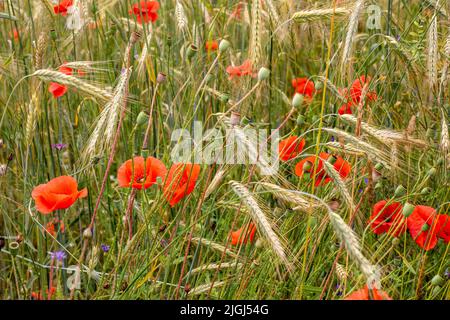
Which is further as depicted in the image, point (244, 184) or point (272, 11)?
point (272, 11)

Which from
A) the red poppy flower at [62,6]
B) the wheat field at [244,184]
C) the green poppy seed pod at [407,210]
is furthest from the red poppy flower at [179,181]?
the red poppy flower at [62,6]

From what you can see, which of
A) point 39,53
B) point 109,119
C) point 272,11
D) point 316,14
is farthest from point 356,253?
point 39,53

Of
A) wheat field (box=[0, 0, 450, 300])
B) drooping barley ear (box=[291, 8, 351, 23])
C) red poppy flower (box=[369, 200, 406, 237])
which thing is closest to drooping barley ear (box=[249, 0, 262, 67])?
wheat field (box=[0, 0, 450, 300])

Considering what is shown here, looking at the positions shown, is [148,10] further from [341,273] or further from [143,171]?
[341,273]

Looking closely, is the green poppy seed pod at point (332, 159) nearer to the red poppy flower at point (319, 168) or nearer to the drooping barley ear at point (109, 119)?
the red poppy flower at point (319, 168)

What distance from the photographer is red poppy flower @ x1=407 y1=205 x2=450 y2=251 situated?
1.78 m

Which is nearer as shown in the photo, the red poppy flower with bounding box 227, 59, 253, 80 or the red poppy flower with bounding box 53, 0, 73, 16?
the red poppy flower with bounding box 227, 59, 253, 80

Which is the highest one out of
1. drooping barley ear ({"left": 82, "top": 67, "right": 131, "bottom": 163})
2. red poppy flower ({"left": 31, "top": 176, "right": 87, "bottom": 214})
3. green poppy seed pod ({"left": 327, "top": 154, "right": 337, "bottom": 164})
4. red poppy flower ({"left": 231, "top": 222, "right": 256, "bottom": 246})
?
drooping barley ear ({"left": 82, "top": 67, "right": 131, "bottom": 163})

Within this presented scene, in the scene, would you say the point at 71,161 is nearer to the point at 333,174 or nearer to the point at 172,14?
the point at 172,14

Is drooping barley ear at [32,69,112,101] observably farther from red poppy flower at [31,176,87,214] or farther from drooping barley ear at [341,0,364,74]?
drooping barley ear at [341,0,364,74]

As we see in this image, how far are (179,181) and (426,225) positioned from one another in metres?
0.63

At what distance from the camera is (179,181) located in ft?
5.76

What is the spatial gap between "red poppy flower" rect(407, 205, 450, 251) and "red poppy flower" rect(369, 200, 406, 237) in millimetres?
30

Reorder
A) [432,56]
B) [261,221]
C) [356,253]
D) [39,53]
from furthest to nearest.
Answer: [39,53] → [432,56] → [261,221] → [356,253]
